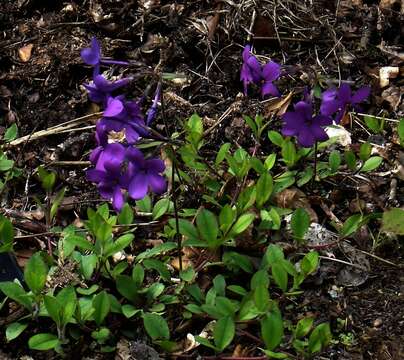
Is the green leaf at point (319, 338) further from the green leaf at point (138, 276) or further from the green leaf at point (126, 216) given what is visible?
the green leaf at point (126, 216)

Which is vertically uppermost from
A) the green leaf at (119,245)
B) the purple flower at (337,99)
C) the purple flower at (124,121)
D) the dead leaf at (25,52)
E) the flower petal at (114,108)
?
the flower petal at (114,108)

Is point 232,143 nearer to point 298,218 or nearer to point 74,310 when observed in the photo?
point 298,218

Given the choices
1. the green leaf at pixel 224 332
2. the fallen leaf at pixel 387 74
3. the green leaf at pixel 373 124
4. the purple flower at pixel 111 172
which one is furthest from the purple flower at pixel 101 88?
the fallen leaf at pixel 387 74

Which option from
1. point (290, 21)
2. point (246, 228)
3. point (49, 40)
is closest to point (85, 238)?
point (246, 228)

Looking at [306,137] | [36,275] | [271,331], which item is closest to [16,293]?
[36,275]

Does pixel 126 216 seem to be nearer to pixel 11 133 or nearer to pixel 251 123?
pixel 251 123

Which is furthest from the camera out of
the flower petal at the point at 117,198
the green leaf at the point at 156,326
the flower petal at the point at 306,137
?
the flower petal at the point at 306,137

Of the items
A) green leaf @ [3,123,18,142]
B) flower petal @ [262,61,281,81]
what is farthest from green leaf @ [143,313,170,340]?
green leaf @ [3,123,18,142]
